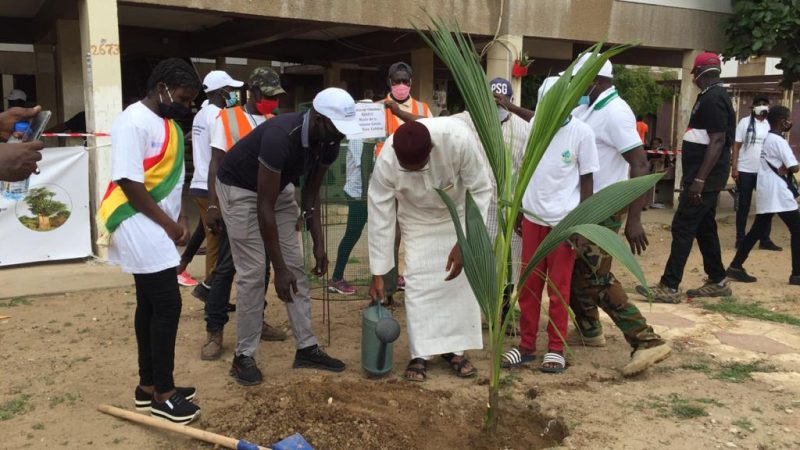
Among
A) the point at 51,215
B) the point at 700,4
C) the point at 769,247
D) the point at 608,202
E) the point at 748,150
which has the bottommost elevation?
the point at 769,247

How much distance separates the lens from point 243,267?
4.00 meters

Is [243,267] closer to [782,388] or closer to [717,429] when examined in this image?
[717,429]

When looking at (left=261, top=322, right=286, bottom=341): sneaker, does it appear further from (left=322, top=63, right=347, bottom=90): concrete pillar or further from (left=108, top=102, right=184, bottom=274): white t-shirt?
(left=322, top=63, right=347, bottom=90): concrete pillar

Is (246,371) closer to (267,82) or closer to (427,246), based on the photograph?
(427,246)

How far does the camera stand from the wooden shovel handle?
Result: 310 centimetres

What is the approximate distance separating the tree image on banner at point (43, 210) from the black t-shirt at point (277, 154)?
3.62m

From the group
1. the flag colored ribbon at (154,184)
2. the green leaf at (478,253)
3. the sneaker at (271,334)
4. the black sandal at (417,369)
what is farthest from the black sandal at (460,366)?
the flag colored ribbon at (154,184)

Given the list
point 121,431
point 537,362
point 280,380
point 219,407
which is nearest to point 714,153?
point 537,362

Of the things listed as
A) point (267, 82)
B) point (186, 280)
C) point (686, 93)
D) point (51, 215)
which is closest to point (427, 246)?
point (267, 82)

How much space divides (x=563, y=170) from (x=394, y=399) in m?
1.67

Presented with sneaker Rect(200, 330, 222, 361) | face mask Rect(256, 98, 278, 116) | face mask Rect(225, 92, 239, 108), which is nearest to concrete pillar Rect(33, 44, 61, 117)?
face mask Rect(225, 92, 239, 108)

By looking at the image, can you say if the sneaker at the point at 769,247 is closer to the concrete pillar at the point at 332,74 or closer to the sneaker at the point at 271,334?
the sneaker at the point at 271,334

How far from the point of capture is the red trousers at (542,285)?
4.14 metres

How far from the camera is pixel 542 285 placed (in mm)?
4320
